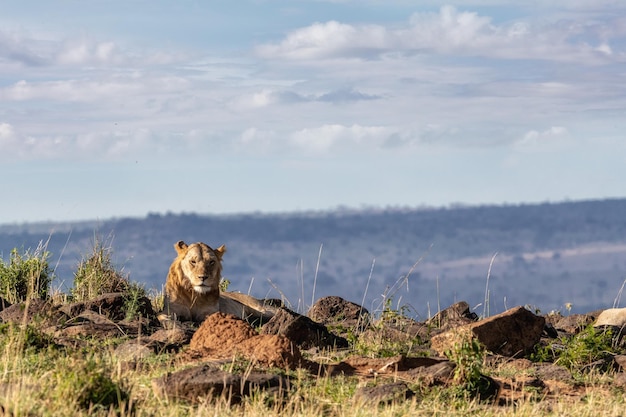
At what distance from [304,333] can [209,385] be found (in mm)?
3428

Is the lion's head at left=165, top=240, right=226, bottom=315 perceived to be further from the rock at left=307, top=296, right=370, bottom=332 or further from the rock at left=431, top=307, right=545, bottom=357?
the rock at left=431, top=307, right=545, bottom=357

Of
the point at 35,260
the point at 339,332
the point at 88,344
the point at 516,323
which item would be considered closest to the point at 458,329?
the point at 516,323

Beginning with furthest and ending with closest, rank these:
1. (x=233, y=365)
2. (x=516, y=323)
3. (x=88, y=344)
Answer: (x=516, y=323) < (x=88, y=344) < (x=233, y=365)

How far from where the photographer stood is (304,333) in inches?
484

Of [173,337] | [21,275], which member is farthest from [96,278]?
[173,337]

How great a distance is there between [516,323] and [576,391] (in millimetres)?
1963

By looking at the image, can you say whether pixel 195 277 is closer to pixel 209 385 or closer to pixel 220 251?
pixel 220 251

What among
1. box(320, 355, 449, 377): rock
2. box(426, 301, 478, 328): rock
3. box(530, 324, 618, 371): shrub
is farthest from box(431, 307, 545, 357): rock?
box(426, 301, 478, 328): rock

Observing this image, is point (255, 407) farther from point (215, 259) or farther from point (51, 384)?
point (215, 259)

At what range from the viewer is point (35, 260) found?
16.6 metres

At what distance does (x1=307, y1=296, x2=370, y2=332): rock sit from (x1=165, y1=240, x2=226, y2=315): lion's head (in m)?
1.84

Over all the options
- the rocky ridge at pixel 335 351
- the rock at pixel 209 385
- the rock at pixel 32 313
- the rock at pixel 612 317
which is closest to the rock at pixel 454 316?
the rocky ridge at pixel 335 351

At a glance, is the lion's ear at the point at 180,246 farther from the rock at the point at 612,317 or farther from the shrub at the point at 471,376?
the rock at the point at 612,317

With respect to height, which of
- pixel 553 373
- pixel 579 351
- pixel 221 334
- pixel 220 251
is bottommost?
pixel 553 373
